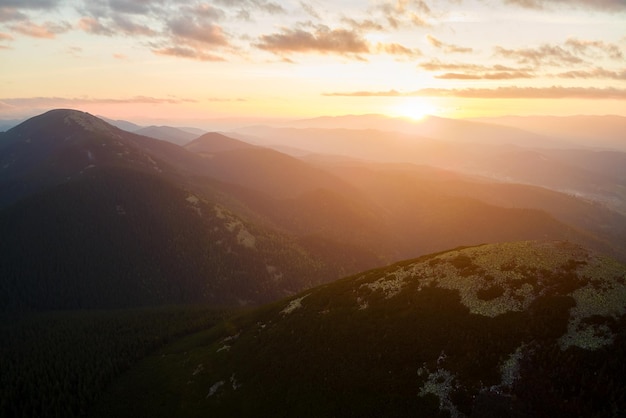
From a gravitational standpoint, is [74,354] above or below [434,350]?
below

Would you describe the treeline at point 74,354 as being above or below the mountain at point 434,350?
below

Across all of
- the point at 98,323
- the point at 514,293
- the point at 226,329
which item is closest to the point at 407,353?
the point at 514,293

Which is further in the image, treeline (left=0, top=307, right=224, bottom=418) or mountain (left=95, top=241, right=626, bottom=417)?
treeline (left=0, top=307, right=224, bottom=418)

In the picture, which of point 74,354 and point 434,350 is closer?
point 434,350

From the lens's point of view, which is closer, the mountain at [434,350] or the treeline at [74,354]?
the mountain at [434,350]

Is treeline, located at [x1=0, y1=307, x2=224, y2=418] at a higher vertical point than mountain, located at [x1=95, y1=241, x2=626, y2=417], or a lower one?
lower
